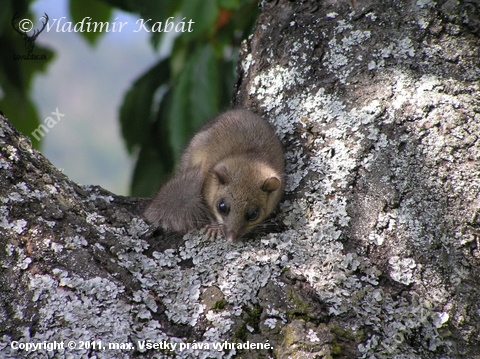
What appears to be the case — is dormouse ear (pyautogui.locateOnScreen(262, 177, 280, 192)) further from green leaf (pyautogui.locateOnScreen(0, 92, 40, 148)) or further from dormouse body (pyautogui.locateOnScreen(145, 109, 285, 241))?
green leaf (pyautogui.locateOnScreen(0, 92, 40, 148))

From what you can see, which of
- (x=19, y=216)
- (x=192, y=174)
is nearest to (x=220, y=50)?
(x=192, y=174)

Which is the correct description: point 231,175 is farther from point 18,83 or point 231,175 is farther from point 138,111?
point 18,83

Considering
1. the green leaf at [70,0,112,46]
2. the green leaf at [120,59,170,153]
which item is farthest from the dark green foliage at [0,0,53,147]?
the green leaf at [120,59,170,153]

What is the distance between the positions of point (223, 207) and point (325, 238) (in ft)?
4.85

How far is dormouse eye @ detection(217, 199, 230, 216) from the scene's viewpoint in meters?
4.05

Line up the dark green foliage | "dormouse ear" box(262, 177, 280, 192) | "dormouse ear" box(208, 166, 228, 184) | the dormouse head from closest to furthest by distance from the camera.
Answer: "dormouse ear" box(262, 177, 280, 192), the dormouse head, "dormouse ear" box(208, 166, 228, 184), the dark green foliage

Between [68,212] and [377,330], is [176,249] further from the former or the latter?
[377,330]

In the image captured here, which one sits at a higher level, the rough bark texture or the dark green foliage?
the dark green foliage

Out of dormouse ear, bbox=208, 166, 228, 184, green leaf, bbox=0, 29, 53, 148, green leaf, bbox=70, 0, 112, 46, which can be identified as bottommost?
dormouse ear, bbox=208, 166, 228, 184

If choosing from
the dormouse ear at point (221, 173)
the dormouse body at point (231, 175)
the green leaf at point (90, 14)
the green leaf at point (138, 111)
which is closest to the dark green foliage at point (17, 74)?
the green leaf at point (90, 14)

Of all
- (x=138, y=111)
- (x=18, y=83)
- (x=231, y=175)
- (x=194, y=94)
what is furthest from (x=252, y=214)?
(x=18, y=83)

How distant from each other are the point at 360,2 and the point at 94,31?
2513mm

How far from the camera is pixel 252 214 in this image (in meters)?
4.01

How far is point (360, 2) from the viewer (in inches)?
137
